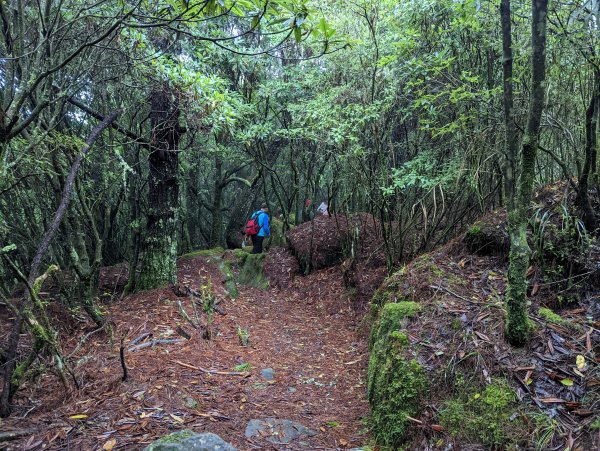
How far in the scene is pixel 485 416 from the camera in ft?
8.64

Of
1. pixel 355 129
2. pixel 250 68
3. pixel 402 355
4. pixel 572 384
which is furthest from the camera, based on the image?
pixel 250 68

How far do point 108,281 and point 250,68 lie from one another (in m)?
7.38

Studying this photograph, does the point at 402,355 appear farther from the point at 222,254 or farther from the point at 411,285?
the point at 222,254

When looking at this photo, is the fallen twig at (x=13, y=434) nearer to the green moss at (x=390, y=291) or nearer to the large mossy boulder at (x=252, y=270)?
the green moss at (x=390, y=291)

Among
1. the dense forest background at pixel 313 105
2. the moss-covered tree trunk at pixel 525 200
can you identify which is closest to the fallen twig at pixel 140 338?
the dense forest background at pixel 313 105

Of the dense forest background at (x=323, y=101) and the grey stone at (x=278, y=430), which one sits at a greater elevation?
the dense forest background at (x=323, y=101)

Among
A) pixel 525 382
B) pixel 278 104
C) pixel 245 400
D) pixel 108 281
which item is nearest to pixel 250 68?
pixel 278 104

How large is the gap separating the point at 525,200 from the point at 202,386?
3.47m

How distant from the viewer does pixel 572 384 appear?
103 inches

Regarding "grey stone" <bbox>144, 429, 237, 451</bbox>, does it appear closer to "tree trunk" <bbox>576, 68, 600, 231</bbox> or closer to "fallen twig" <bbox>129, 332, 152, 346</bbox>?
"fallen twig" <bbox>129, 332, 152, 346</bbox>

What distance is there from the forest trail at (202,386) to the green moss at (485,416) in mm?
931

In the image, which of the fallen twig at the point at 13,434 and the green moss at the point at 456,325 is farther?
the green moss at the point at 456,325

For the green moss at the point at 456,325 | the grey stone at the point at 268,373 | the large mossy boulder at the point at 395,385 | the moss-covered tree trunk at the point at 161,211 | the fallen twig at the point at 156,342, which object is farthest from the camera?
the moss-covered tree trunk at the point at 161,211

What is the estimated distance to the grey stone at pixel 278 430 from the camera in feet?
10.5
